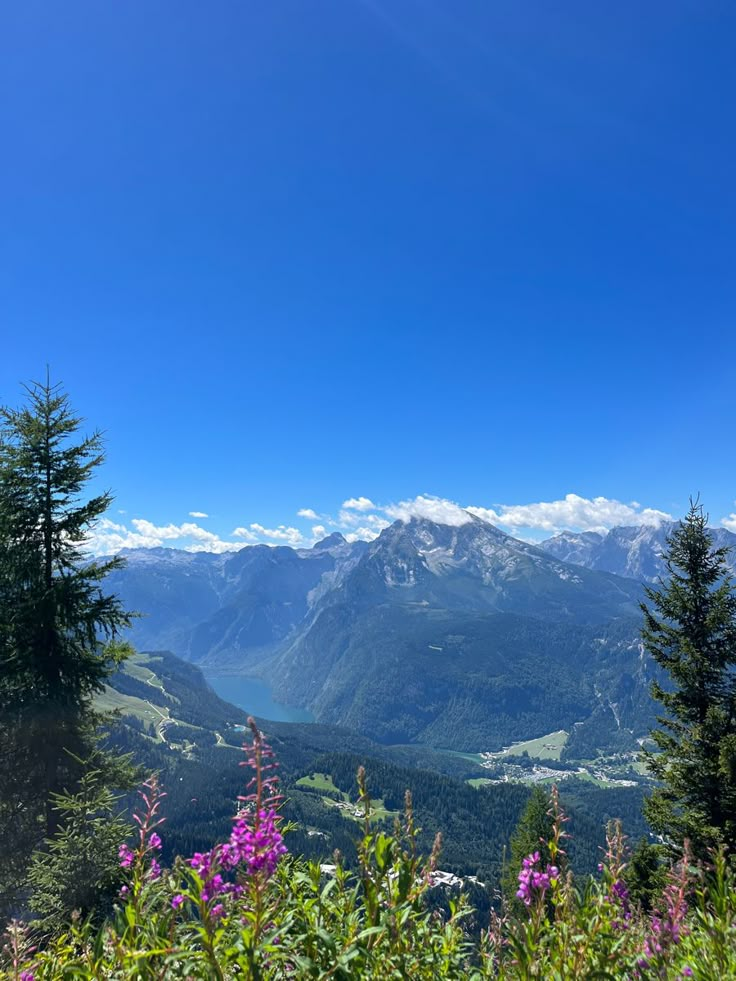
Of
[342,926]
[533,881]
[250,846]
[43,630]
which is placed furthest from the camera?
[43,630]

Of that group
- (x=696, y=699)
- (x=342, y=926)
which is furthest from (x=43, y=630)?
(x=696, y=699)

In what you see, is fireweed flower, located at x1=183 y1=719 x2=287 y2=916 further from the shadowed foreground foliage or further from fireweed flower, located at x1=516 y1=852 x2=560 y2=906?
fireweed flower, located at x1=516 y1=852 x2=560 y2=906

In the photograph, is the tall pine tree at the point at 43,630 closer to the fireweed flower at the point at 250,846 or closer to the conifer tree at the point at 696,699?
the fireweed flower at the point at 250,846

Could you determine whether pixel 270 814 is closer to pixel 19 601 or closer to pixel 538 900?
pixel 538 900

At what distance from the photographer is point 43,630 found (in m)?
12.9

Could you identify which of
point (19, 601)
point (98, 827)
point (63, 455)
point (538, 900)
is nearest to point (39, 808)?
point (98, 827)

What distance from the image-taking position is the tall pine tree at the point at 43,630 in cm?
1242

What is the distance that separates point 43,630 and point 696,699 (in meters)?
19.6

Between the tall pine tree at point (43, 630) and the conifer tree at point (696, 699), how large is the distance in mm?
17332

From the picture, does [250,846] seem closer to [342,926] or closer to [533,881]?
[342,926]

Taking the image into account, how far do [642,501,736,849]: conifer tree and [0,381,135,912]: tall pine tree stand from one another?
56.9ft

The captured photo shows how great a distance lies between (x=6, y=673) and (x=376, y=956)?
12713 millimetres

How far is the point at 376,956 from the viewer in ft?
9.58

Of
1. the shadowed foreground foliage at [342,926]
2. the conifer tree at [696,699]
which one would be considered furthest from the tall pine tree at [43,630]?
the conifer tree at [696,699]
